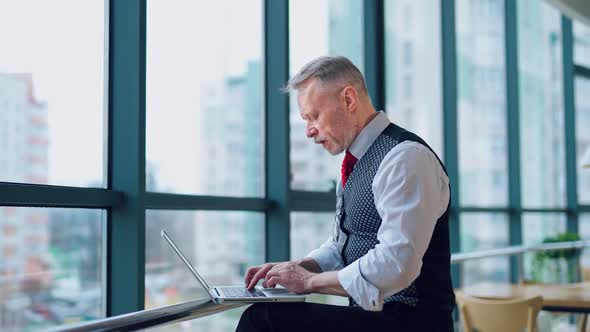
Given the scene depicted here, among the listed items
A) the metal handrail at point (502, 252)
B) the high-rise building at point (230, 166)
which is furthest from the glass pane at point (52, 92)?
the metal handrail at point (502, 252)

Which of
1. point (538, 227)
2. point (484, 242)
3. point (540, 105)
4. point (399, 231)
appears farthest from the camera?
point (540, 105)

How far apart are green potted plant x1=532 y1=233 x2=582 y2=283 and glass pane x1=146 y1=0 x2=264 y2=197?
1.53m

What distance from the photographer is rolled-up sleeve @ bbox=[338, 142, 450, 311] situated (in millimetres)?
1565

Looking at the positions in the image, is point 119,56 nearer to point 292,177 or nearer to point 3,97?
point 3,97

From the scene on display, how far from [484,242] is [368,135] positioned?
12.9 feet

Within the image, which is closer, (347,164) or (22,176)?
(347,164)

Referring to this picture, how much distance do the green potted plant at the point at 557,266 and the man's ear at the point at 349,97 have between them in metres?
2.35

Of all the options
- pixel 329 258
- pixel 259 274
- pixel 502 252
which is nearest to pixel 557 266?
pixel 502 252

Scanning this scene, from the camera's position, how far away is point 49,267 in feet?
7.59

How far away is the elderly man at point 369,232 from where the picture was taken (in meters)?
1.58

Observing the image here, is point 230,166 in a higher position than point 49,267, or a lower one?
higher

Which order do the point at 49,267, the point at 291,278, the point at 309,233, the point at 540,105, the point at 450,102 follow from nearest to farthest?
the point at 291,278 → the point at 49,267 → the point at 309,233 → the point at 450,102 → the point at 540,105

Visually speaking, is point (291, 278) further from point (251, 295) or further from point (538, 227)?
point (538, 227)

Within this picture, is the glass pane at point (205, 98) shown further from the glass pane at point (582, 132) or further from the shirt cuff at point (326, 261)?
the glass pane at point (582, 132)
